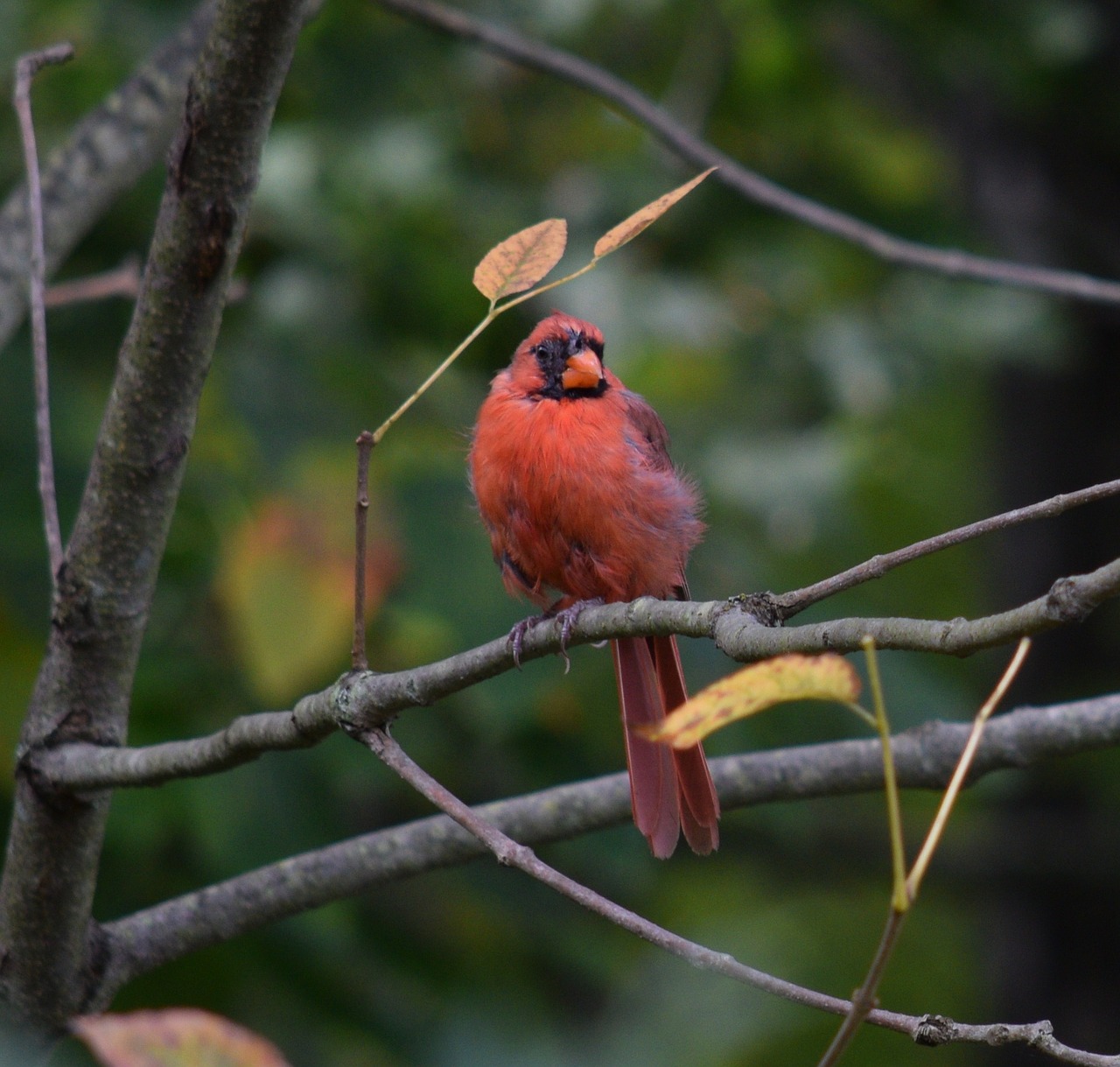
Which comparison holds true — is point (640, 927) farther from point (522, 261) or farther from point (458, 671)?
point (522, 261)

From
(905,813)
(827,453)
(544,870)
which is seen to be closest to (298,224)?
(827,453)

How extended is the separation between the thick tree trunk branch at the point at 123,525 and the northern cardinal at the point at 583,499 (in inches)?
46.2

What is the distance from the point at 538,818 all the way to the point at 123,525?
0.94 m

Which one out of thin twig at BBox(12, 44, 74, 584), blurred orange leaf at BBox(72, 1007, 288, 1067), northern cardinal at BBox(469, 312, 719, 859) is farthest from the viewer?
northern cardinal at BBox(469, 312, 719, 859)

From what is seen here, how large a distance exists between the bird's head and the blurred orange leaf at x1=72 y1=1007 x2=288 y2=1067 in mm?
2635

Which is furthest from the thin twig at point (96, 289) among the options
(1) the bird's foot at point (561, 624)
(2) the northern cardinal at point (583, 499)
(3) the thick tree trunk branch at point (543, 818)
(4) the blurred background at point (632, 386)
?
(3) the thick tree trunk branch at point (543, 818)

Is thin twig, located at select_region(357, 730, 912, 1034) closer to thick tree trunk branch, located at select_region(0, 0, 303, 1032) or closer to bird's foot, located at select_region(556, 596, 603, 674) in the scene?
bird's foot, located at select_region(556, 596, 603, 674)

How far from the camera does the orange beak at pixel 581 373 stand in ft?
12.3

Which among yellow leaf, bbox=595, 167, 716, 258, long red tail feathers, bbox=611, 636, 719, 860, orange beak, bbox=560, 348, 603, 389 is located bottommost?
long red tail feathers, bbox=611, 636, 719, 860

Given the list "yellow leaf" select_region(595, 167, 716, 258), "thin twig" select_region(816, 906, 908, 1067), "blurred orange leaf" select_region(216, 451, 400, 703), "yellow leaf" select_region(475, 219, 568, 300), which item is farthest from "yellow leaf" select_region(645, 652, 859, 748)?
"blurred orange leaf" select_region(216, 451, 400, 703)

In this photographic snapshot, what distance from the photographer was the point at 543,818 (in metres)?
2.74

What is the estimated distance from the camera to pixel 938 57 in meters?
5.49

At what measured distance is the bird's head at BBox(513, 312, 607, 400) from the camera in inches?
148

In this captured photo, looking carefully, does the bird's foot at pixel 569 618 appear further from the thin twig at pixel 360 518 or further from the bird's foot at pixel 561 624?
the thin twig at pixel 360 518
